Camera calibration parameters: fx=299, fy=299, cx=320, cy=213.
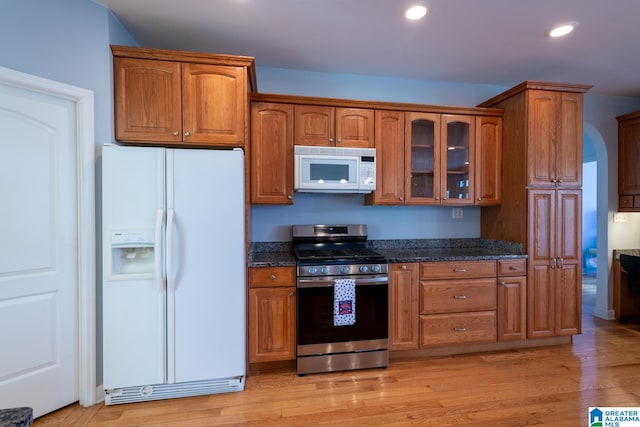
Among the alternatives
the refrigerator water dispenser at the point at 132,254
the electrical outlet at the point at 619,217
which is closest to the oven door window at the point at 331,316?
the refrigerator water dispenser at the point at 132,254

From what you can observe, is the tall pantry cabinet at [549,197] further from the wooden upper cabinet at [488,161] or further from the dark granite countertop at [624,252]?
the dark granite countertop at [624,252]

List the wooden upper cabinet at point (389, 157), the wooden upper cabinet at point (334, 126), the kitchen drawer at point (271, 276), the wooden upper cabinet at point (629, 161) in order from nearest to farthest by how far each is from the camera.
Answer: the kitchen drawer at point (271, 276)
the wooden upper cabinet at point (334, 126)
the wooden upper cabinet at point (389, 157)
the wooden upper cabinet at point (629, 161)

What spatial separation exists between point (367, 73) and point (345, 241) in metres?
1.71

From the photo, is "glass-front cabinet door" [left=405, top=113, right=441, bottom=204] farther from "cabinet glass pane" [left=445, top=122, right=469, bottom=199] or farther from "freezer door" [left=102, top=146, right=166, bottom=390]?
"freezer door" [left=102, top=146, right=166, bottom=390]

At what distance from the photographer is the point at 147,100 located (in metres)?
2.12

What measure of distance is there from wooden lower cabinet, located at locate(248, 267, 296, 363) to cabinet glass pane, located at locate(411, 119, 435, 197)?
1476 mm

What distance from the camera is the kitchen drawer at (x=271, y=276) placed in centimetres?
234

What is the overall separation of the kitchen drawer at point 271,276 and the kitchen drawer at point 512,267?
1.88 meters

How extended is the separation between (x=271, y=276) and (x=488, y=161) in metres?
2.38

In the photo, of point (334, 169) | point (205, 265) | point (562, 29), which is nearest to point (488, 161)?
point (562, 29)

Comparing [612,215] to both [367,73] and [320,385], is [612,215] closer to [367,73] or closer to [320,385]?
[367,73]

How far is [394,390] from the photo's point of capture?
2170 millimetres

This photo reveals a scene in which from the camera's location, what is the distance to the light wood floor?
1863mm

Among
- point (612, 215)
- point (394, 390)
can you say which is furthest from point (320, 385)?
point (612, 215)
